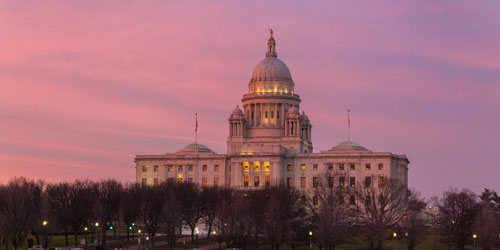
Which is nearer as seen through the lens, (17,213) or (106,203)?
(17,213)

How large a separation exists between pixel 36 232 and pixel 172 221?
66.0 ft

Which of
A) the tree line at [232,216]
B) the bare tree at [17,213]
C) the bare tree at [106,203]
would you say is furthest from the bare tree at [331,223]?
the bare tree at [17,213]

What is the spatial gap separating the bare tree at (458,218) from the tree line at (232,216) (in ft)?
0.50

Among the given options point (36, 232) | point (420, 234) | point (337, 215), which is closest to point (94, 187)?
point (36, 232)

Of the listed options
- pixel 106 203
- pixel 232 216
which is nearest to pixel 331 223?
pixel 232 216

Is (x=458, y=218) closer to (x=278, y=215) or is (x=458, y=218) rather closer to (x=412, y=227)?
(x=412, y=227)

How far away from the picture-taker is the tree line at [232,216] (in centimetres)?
14025

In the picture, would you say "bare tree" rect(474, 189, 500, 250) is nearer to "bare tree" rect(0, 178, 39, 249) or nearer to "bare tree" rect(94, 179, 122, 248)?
"bare tree" rect(94, 179, 122, 248)

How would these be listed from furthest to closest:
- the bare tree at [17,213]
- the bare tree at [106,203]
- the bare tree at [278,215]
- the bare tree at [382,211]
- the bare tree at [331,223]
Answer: the bare tree at [382,211], the bare tree at [106,203], the bare tree at [278,215], the bare tree at [331,223], the bare tree at [17,213]

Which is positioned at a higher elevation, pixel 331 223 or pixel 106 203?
pixel 106 203

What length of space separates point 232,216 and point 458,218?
35.1m

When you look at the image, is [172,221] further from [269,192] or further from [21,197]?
[269,192]

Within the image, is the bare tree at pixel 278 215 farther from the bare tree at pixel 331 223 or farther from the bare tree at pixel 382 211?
the bare tree at pixel 382 211

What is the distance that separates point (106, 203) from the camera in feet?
506
